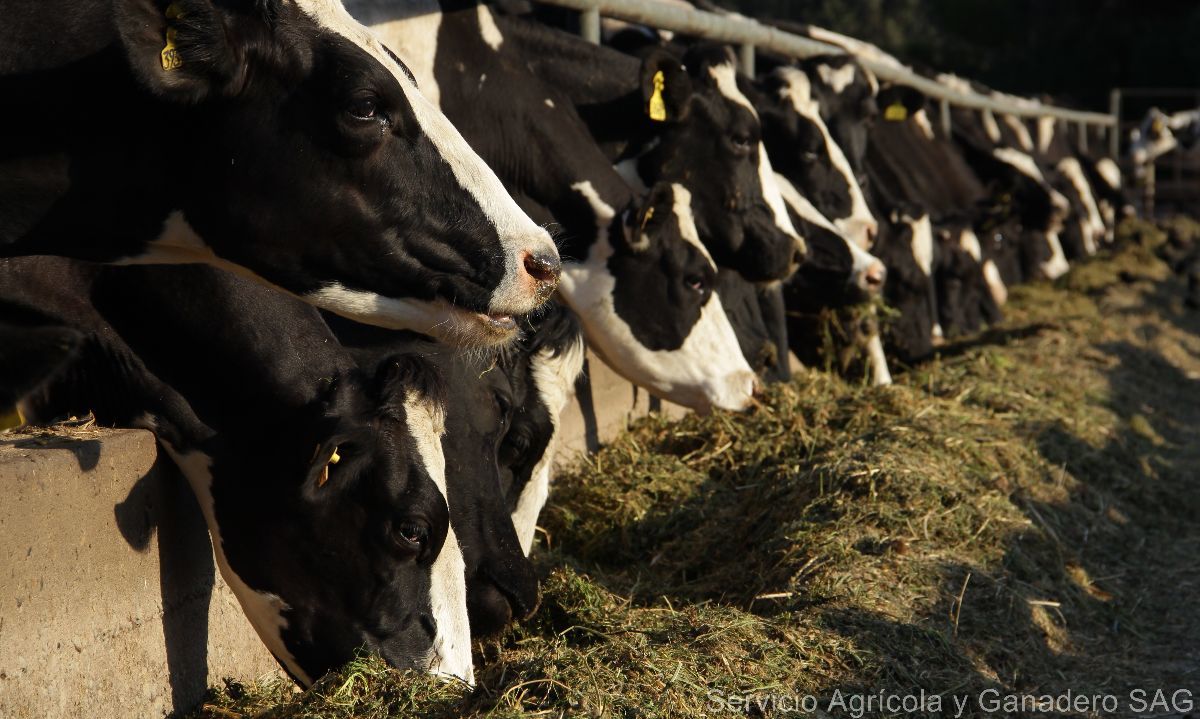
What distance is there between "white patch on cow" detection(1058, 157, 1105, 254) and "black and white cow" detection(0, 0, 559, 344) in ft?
50.6

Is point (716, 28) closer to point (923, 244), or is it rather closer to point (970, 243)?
point (923, 244)

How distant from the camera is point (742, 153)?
6.99m

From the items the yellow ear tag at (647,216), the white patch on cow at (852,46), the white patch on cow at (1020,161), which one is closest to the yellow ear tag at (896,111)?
the white patch on cow at (852,46)

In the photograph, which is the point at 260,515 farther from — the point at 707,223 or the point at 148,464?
the point at 707,223

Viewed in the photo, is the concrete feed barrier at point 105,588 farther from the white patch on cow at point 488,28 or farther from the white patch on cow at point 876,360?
the white patch on cow at point 876,360

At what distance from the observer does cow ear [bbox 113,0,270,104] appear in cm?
290

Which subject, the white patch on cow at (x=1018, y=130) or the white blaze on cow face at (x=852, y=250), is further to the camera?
the white patch on cow at (x=1018, y=130)

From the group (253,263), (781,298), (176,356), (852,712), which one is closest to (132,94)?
(253,263)

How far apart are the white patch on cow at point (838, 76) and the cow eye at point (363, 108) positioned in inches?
257

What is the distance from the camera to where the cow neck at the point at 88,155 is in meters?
3.07

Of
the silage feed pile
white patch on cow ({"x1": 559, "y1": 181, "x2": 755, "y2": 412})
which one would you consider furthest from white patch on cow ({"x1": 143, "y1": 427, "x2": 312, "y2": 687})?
white patch on cow ({"x1": 559, "y1": 181, "x2": 755, "y2": 412})

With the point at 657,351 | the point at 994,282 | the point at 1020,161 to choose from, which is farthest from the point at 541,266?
the point at 1020,161

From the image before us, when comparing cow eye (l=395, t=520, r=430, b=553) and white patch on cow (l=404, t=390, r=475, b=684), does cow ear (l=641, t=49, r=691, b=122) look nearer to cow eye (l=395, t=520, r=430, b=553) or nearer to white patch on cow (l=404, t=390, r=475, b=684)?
white patch on cow (l=404, t=390, r=475, b=684)

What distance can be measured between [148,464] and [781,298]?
486cm
